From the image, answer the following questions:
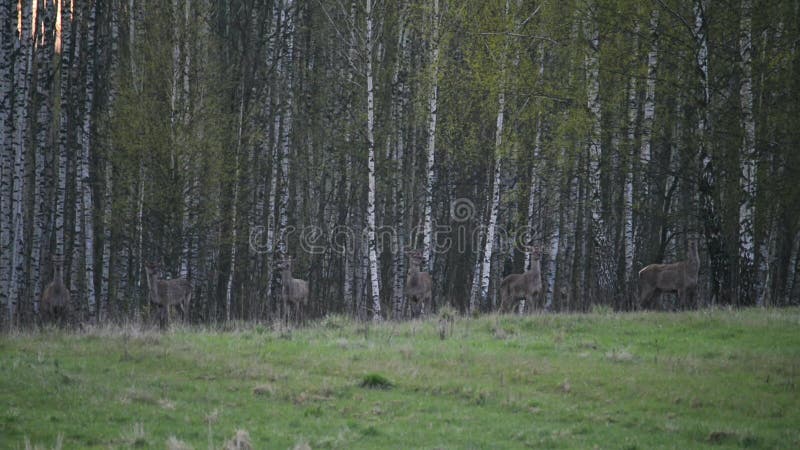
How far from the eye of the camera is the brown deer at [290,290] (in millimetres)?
25109

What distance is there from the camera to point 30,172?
31.2m

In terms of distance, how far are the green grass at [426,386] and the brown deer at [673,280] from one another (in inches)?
136

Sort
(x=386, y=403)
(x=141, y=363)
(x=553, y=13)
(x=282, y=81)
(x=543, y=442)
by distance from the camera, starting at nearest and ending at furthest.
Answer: (x=543, y=442) < (x=386, y=403) < (x=141, y=363) < (x=553, y=13) < (x=282, y=81)

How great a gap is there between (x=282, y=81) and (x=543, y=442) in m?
24.6

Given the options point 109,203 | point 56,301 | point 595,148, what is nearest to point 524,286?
point 595,148

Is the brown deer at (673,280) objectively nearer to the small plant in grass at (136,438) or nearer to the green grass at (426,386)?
the green grass at (426,386)

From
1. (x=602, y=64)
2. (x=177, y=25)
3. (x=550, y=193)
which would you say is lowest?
(x=550, y=193)

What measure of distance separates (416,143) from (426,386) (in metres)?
22.1

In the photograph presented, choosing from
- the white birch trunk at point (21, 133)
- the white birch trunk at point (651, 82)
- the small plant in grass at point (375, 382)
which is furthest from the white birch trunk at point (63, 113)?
the white birch trunk at point (651, 82)

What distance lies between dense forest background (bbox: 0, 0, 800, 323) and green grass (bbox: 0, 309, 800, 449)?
4946mm

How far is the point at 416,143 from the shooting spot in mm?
34156

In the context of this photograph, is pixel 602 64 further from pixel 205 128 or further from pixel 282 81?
pixel 282 81

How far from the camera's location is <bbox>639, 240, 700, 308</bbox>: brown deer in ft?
68.6

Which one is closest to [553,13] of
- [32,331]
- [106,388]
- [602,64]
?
[602,64]
